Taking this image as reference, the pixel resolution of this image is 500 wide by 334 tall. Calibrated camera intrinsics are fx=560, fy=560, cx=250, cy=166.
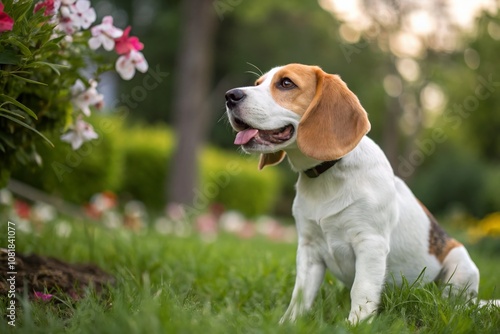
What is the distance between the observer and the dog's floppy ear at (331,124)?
3057 millimetres

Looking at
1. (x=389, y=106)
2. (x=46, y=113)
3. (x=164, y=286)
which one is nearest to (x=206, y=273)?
(x=164, y=286)

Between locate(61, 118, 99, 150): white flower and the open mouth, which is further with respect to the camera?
locate(61, 118, 99, 150): white flower

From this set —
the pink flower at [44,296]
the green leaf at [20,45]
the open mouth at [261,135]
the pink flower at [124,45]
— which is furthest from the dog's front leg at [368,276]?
the green leaf at [20,45]

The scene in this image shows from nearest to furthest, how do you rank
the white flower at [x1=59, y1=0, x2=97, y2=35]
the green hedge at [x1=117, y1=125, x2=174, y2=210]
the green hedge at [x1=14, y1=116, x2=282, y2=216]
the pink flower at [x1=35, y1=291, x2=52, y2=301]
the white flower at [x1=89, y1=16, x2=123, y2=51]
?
the pink flower at [x1=35, y1=291, x2=52, y2=301]
the white flower at [x1=59, y1=0, x2=97, y2=35]
the white flower at [x1=89, y1=16, x2=123, y2=51]
the green hedge at [x1=14, y1=116, x2=282, y2=216]
the green hedge at [x1=117, y1=125, x2=174, y2=210]

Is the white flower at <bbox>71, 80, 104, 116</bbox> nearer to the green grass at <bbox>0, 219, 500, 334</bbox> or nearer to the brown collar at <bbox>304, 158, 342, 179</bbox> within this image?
the green grass at <bbox>0, 219, 500, 334</bbox>

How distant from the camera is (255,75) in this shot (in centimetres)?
1638

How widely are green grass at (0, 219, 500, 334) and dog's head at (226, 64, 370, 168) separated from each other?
875 millimetres

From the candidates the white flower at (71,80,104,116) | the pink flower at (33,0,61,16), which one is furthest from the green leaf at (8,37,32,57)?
the white flower at (71,80,104,116)

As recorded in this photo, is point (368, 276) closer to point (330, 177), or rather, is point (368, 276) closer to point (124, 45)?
point (330, 177)

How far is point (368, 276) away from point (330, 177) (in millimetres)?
588

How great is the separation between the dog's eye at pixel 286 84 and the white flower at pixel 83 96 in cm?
133

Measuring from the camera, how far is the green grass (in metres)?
2.30
